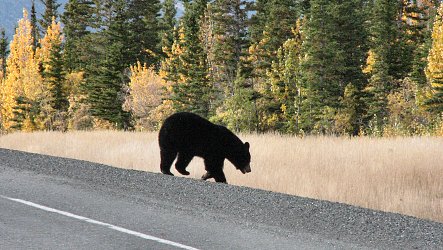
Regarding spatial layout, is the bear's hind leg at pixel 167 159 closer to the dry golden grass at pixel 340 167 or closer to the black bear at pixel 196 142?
the black bear at pixel 196 142

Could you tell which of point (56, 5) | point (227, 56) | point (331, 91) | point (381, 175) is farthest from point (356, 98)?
point (56, 5)

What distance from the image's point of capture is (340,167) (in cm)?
1321

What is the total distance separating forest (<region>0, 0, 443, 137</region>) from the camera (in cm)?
4066

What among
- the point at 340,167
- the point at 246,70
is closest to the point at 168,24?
the point at 246,70

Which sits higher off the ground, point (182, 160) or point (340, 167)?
point (182, 160)

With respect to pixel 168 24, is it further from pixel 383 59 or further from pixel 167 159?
pixel 167 159

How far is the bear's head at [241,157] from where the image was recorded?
1180 centimetres

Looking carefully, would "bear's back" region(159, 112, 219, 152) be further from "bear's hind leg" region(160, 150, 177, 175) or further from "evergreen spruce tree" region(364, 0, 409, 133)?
"evergreen spruce tree" region(364, 0, 409, 133)

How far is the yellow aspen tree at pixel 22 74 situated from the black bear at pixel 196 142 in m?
46.2

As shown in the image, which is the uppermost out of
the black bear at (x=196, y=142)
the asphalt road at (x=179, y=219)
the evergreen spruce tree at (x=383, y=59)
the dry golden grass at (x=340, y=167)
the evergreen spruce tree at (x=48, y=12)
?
the evergreen spruce tree at (x=48, y=12)

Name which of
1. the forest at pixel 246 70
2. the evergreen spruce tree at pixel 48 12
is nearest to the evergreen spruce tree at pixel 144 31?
the forest at pixel 246 70

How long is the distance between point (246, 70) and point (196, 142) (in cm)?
3323

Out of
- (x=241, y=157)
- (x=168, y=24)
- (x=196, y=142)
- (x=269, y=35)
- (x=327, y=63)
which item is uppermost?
(x=168, y=24)

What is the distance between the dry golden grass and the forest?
16328 millimetres
